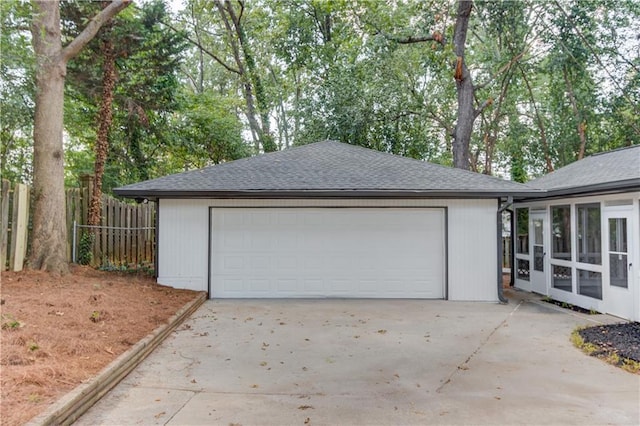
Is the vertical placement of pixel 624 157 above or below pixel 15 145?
below

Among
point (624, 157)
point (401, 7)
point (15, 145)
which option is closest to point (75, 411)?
point (624, 157)

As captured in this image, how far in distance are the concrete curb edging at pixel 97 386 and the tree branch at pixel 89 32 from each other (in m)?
5.78

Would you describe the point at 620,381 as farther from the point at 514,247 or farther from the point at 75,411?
the point at 514,247

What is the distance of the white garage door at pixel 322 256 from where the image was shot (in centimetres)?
873

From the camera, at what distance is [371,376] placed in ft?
14.1

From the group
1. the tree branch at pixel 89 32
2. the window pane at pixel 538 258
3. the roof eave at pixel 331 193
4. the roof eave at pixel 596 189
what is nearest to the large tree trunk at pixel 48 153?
the tree branch at pixel 89 32

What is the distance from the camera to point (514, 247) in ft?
34.7

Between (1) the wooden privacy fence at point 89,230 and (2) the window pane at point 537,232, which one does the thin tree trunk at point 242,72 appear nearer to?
(1) the wooden privacy fence at point 89,230

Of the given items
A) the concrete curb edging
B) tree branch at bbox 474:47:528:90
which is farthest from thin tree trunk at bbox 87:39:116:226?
tree branch at bbox 474:47:528:90

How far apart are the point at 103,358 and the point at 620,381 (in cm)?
510

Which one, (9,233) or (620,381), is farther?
(9,233)

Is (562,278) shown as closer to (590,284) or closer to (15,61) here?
(590,284)

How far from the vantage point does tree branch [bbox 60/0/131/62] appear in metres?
8.07

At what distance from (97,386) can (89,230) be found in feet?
22.0
